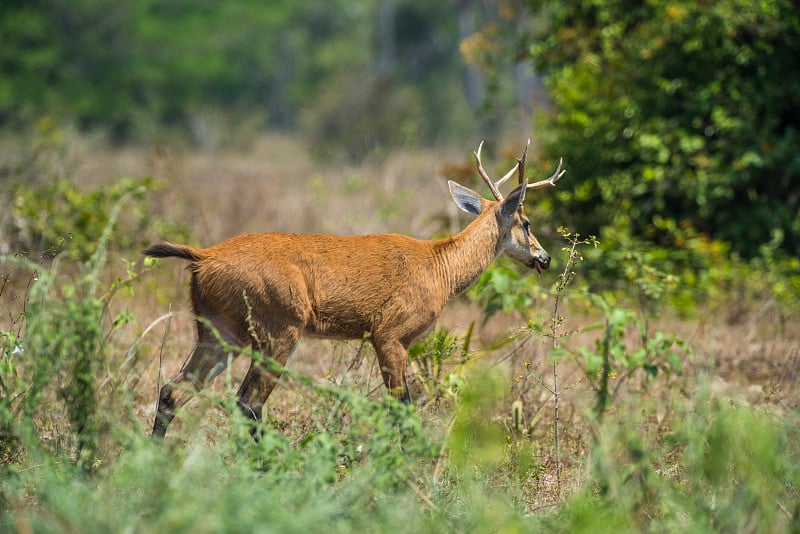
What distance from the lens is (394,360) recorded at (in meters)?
6.57

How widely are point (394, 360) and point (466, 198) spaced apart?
150cm

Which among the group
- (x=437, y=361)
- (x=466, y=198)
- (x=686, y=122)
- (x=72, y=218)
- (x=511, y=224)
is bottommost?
(x=437, y=361)

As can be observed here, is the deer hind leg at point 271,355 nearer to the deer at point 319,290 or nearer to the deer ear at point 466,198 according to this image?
the deer at point 319,290

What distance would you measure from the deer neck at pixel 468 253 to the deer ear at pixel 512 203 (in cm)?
10

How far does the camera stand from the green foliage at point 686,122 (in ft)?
36.9

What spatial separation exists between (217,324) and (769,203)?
7366mm

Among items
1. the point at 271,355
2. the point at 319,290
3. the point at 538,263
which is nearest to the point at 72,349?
the point at 271,355

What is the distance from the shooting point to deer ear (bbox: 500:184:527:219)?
696cm

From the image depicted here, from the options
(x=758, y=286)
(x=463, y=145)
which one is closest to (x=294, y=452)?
(x=758, y=286)

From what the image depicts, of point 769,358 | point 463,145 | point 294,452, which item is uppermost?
point 294,452

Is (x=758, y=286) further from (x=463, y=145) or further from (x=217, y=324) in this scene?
(x=463, y=145)

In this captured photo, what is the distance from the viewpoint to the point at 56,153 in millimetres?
13570

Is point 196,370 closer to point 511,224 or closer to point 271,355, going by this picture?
point 271,355

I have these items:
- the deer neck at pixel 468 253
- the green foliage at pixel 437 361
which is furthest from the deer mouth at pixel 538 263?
the green foliage at pixel 437 361
